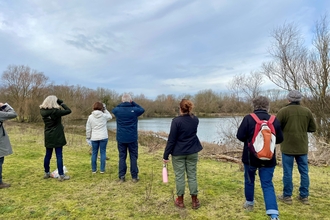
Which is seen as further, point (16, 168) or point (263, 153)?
point (16, 168)

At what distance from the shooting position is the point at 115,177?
5.20 m

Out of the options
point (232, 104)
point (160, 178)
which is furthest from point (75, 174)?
point (232, 104)

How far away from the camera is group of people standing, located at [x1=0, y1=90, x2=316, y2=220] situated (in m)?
3.25

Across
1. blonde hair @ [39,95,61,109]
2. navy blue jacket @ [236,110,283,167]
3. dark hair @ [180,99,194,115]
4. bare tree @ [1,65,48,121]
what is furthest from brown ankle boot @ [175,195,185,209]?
bare tree @ [1,65,48,121]

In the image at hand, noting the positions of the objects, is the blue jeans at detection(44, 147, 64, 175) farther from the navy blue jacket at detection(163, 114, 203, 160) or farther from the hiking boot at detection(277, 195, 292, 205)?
the hiking boot at detection(277, 195, 292, 205)

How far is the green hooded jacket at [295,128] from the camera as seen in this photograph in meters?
3.75

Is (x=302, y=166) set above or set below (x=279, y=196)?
above

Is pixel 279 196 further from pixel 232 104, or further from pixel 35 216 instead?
pixel 232 104

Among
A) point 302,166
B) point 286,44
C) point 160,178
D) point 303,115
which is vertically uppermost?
point 286,44

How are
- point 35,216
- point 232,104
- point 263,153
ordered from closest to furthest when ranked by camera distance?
point 263,153, point 35,216, point 232,104

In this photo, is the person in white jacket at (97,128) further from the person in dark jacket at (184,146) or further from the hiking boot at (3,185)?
the person in dark jacket at (184,146)

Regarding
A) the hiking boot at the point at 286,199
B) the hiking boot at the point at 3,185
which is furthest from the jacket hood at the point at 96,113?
the hiking boot at the point at 286,199

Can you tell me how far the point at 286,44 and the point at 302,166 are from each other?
38.5 feet

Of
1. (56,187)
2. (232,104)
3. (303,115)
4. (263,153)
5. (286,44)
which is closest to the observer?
(263,153)
